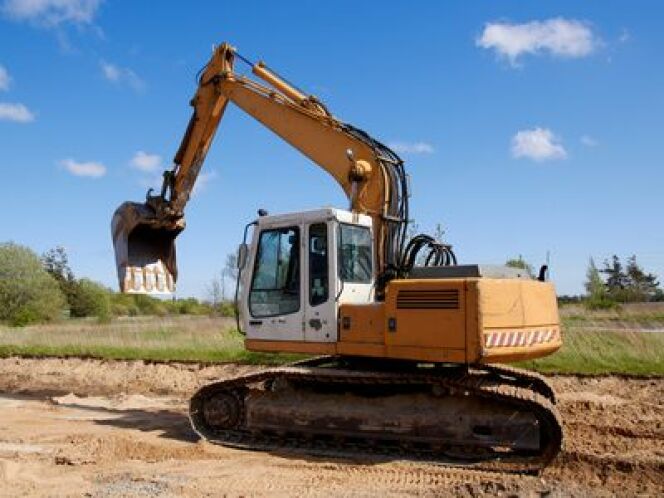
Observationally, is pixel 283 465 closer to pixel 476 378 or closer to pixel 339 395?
pixel 339 395

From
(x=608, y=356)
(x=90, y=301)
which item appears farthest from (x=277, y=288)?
(x=90, y=301)

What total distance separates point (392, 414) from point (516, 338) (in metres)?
1.59

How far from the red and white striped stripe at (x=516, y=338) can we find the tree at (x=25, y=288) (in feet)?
129

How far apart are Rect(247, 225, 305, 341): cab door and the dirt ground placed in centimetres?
146

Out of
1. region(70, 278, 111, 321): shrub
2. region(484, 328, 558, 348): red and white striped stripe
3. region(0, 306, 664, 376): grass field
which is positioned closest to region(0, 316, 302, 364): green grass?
region(0, 306, 664, 376): grass field

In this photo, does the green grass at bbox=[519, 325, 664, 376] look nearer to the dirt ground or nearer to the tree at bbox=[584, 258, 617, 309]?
the dirt ground

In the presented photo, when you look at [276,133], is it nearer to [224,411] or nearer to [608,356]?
[224,411]

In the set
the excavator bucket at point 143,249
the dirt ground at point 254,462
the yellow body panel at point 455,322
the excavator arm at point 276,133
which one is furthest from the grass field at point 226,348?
the yellow body panel at point 455,322

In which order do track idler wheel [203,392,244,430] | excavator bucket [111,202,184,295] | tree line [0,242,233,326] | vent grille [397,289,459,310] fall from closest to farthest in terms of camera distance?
vent grille [397,289,459,310], track idler wheel [203,392,244,430], excavator bucket [111,202,184,295], tree line [0,242,233,326]

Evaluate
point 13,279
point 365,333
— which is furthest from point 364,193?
point 13,279

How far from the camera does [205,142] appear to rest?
11.5 metres

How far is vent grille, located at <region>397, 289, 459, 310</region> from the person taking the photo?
24.1ft

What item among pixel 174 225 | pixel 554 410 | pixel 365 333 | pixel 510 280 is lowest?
pixel 554 410

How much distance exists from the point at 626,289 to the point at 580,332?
38735mm
